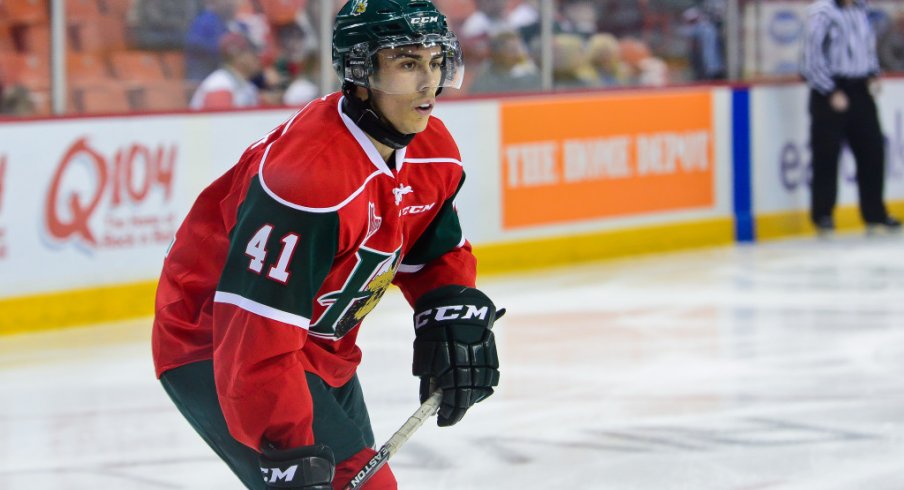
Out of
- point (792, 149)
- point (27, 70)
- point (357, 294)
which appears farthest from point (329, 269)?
point (792, 149)

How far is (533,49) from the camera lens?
8.25m

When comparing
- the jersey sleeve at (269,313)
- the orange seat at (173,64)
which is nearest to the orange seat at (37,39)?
the orange seat at (173,64)

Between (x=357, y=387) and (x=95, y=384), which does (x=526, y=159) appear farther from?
(x=357, y=387)

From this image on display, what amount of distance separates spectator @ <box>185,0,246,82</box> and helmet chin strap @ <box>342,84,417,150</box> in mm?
4661

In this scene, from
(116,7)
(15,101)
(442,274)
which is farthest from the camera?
(116,7)

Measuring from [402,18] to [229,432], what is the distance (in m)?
0.67

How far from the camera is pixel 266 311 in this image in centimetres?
212

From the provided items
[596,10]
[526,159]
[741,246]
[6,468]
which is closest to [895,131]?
[741,246]

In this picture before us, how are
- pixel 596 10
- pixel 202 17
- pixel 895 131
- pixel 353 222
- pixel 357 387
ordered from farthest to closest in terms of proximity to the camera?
pixel 895 131 < pixel 596 10 < pixel 202 17 < pixel 357 387 < pixel 353 222

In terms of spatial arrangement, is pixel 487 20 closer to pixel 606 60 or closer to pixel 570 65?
pixel 570 65

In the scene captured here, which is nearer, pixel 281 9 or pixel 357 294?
pixel 357 294

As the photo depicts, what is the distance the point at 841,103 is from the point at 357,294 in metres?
6.90

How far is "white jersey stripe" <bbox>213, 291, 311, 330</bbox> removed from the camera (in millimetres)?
2123

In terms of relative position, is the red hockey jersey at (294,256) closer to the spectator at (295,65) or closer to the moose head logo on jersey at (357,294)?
the moose head logo on jersey at (357,294)
